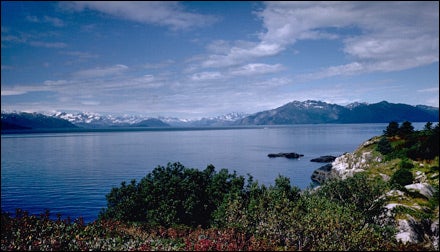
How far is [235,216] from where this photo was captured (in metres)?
28.2

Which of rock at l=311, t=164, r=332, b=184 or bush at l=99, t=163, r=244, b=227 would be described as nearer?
bush at l=99, t=163, r=244, b=227

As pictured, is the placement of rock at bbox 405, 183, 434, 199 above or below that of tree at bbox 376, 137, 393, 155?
below

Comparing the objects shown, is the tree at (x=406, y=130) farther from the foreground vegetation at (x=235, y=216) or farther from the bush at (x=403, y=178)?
the bush at (x=403, y=178)

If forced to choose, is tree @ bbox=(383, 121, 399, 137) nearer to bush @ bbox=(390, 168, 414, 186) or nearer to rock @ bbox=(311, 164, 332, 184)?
rock @ bbox=(311, 164, 332, 184)

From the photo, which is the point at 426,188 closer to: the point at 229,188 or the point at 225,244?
the point at 229,188

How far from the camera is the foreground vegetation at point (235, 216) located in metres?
18.7

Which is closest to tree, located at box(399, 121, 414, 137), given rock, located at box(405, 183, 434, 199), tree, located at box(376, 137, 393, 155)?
tree, located at box(376, 137, 393, 155)

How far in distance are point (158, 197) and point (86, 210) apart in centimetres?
3437

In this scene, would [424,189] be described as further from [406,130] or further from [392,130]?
[392,130]

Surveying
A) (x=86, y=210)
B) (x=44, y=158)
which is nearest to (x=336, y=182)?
(x=86, y=210)

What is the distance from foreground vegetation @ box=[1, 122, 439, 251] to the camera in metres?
18.7

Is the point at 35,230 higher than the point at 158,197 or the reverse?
higher

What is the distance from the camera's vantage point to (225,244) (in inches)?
717

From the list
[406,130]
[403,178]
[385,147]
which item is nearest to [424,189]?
[403,178]
